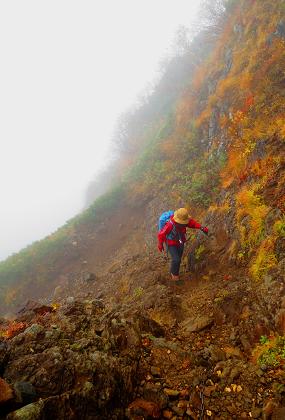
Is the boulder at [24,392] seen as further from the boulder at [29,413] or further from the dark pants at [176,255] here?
the dark pants at [176,255]

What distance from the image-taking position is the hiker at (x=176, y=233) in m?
9.15

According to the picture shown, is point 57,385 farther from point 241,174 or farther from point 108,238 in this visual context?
point 108,238

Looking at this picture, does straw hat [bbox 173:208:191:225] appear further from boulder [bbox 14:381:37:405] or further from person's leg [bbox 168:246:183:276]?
boulder [bbox 14:381:37:405]

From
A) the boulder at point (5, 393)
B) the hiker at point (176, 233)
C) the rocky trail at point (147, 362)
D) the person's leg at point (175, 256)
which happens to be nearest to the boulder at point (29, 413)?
the rocky trail at point (147, 362)

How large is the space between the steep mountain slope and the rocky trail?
0.02 m

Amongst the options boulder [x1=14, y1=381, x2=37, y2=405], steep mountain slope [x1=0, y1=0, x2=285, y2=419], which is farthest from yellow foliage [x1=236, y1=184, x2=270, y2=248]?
boulder [x1=14, y1=381, x2=37, y2=405]

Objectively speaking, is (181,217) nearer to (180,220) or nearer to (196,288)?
(180,220)

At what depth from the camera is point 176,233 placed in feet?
30.7

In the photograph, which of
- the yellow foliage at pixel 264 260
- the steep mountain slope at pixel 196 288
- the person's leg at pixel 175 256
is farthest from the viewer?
the person's leg at pixel 175 256

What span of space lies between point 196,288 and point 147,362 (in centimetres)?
343

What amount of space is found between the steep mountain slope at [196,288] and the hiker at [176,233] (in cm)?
64

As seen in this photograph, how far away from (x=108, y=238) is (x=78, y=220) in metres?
3.13

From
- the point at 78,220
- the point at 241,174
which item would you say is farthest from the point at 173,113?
the point at 241,174

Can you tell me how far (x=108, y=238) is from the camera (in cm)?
1955
